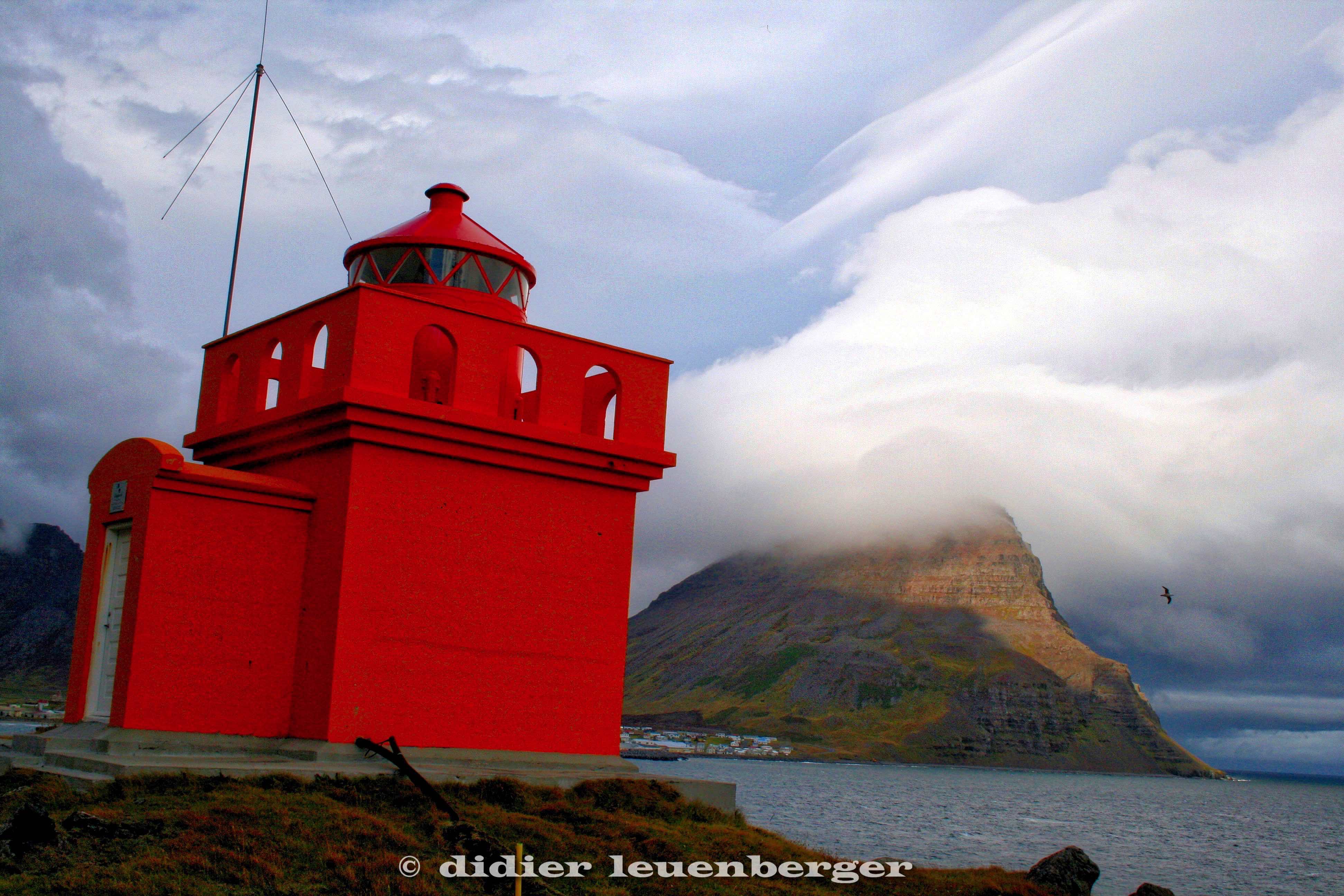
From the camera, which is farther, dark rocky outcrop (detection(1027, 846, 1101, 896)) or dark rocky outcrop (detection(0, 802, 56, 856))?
dark rocky outcrop (detection(1027, 846, 1101, 896))

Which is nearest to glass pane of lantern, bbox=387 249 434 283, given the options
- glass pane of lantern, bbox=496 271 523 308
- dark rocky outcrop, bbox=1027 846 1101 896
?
glass pane of lantern, bbox=496 271 523 308

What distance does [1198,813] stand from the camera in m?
130

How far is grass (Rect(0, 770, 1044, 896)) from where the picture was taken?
9.77m

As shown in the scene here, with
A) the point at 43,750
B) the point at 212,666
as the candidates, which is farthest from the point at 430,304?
the point at 43,750

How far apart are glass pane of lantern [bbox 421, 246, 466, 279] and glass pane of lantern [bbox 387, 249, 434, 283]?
0.32 ft

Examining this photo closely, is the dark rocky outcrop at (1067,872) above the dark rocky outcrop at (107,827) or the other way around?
the other way around

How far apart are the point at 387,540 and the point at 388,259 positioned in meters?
4.51

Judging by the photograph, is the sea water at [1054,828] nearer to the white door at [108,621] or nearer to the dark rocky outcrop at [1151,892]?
the white door at [108,621]

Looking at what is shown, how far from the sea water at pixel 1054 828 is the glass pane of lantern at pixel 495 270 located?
8527mm

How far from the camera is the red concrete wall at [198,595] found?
1340 cm

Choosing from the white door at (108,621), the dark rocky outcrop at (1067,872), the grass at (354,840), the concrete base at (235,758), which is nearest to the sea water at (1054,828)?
the grass at (354,840)

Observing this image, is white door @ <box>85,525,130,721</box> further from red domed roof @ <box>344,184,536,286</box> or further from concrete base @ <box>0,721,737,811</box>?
red domed roof @ <box>344,184,536,286</box>

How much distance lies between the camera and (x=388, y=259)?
1662 cm

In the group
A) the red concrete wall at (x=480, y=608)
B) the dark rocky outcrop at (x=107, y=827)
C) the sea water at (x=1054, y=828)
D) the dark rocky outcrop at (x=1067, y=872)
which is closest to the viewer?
the dark rocky outcrop at (x=107, y=827)
